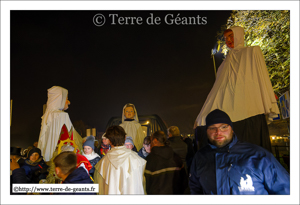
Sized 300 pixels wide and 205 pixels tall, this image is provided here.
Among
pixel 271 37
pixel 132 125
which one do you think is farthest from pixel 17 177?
pixel 271 37

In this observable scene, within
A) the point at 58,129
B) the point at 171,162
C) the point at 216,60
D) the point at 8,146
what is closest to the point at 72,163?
the point at 8,146

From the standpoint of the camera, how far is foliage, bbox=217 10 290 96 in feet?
14.1

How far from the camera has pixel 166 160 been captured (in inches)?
122

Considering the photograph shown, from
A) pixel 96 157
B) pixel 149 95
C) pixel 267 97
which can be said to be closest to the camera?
pixel 267 97

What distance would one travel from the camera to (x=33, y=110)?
575 cm

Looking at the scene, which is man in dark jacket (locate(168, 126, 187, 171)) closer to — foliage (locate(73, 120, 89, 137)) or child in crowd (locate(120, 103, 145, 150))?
child in crowd (locate(120, 103, 145, 150))

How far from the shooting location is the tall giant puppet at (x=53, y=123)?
160 inches

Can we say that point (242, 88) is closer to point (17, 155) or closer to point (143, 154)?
point (143, 154)

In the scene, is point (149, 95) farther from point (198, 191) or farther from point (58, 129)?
point (198, 191)

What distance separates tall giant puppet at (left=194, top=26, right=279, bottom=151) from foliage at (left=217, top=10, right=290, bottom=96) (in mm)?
1480

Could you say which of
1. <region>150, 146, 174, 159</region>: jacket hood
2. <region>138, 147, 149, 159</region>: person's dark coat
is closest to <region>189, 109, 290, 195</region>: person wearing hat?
<region>150, 146, 174, 159</region>: jacket hood

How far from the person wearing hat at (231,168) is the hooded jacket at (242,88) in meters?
0.69

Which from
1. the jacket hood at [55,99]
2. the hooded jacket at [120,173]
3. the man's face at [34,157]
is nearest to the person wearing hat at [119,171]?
the hooded jacket at [120,173]

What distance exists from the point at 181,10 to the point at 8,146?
10.4 feet
